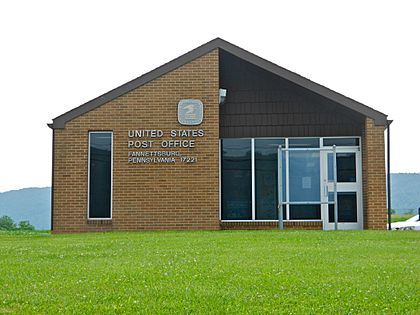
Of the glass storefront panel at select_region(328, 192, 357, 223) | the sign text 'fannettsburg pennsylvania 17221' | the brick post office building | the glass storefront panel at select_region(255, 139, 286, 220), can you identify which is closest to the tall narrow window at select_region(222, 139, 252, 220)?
the brick post office building

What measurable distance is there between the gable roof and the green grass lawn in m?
5.81

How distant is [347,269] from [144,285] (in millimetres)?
2808

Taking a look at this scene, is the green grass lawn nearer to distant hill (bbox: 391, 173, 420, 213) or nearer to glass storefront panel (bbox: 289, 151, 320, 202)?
glass storefront panel (bbox: 289, 151, 320, 202)

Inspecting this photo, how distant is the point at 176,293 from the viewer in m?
7.55

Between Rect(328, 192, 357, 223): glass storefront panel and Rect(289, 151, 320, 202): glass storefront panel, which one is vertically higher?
Rect(289, 151, 320, 202): glass storefront panel

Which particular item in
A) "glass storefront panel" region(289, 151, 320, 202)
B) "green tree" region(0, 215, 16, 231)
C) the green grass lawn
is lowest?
"green tree" region(0, 215, 16, 231)

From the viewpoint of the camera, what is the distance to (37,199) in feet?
172

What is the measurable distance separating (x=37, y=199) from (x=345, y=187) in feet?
121

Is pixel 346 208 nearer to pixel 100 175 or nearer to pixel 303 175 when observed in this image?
pixel 303 175

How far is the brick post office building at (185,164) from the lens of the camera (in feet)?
60.6

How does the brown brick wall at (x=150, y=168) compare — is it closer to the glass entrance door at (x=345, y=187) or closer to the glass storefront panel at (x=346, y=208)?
the glass entrance door at (x=345, y=187)

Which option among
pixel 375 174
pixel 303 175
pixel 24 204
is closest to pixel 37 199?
pixel 24 204

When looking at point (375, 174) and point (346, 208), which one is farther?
point (346, 208)

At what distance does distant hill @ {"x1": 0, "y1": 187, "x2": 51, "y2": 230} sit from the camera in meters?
50.0
